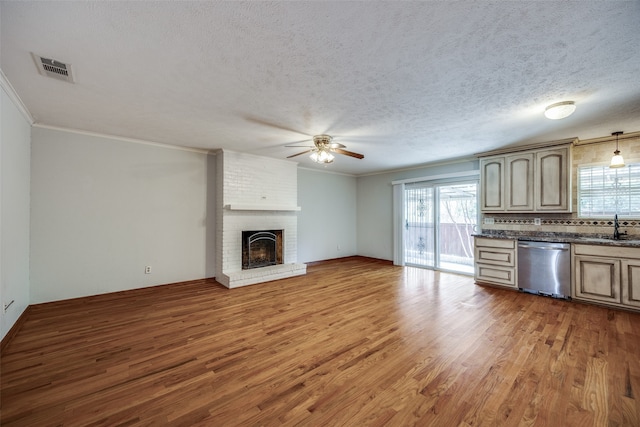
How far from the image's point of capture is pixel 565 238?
407 cm

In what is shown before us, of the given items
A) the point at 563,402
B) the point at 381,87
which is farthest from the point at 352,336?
the point at 381,87

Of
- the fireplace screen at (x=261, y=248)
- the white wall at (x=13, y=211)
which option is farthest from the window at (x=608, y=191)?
Answer: the white wall at (x=13, y=211)

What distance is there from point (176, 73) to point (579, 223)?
6.05 m

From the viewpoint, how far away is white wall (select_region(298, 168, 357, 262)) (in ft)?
21.6

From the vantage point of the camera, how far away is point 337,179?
7.25m

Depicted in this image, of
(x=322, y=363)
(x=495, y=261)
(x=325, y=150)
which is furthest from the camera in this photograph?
(x=495, y=261)

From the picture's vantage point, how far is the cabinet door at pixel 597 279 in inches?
138

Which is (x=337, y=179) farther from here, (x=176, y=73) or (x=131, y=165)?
(x=176, y=73)

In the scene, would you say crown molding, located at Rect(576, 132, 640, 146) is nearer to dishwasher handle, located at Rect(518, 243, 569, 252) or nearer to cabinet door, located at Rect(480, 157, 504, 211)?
cabinet door, located at Rect(480, 157, 504, 211)

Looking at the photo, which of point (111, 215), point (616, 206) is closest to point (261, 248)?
point (111, 215)

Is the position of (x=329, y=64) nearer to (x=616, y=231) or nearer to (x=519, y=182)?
(x=519, y=182)

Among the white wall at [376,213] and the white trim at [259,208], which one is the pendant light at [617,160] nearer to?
the white wall at [376,213]

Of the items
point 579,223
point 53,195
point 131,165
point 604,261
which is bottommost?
point 604,261

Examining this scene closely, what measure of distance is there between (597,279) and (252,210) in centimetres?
572
